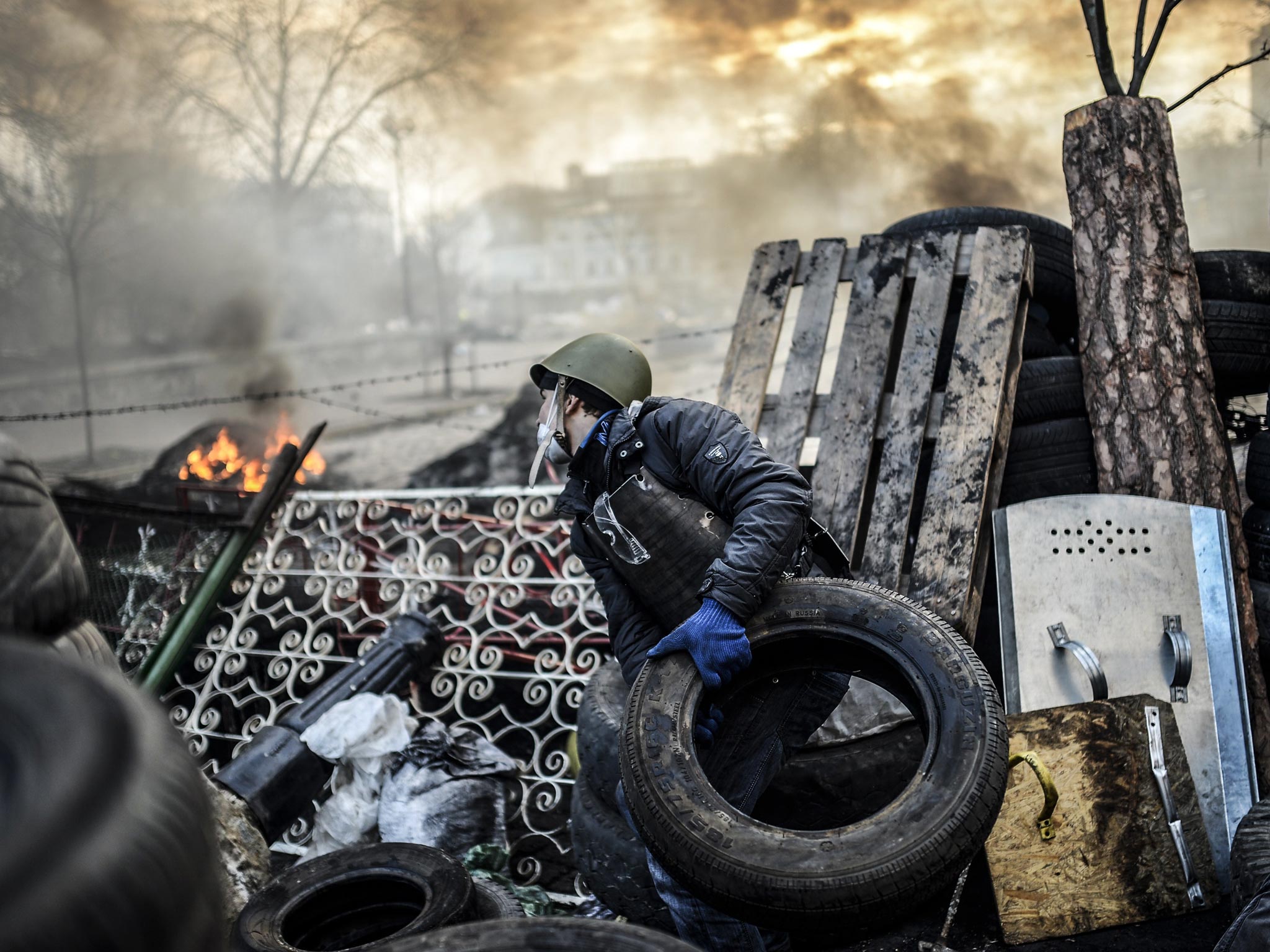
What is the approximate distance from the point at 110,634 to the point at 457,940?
4.89 metres

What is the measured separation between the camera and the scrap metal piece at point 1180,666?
10.9 feet

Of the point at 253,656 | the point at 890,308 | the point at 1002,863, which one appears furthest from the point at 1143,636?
the point at 253,656

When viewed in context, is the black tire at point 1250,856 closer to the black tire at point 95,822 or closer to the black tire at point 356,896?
the black tire at point 356,896

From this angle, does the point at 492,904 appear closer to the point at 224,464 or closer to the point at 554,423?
the point at 554,423

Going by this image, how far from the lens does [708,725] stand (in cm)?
267

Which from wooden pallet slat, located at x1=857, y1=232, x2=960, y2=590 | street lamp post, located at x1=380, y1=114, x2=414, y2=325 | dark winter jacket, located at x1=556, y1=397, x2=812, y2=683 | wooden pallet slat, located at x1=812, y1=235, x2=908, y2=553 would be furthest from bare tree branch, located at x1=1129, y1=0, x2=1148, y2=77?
street lamp post, located at x1=380, y1=114, x2=414, y2=325

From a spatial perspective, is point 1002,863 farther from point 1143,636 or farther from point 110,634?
point 110,634

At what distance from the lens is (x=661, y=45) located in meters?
14.0

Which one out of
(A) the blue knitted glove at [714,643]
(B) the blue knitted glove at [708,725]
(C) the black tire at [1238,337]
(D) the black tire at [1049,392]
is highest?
(C) the black tire at [1238,337]

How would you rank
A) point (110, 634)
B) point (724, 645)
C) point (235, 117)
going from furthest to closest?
1. point (235, 117)
2. point (110, 634)
3. point (724, 645)

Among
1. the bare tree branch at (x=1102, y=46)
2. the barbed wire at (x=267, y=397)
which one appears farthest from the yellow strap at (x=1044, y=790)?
the barbed wire at (x=267, y=397)

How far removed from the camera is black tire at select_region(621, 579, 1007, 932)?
2062 millimetres

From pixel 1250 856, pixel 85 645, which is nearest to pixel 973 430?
pixel 1250 856

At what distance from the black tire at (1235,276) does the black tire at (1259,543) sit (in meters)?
1.11
